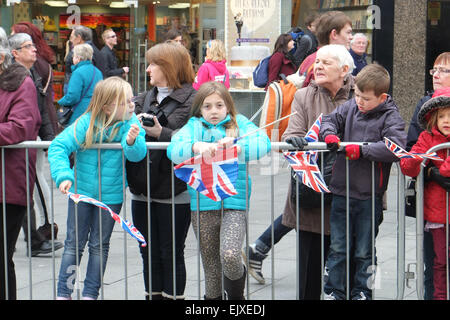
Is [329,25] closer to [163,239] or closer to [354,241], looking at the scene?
[354,241]

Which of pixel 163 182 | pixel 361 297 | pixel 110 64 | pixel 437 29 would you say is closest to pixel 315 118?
pixel 163 182

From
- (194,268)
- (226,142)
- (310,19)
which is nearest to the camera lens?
(226,142)

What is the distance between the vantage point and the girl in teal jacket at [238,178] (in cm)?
512

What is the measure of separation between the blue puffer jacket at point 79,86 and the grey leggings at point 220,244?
468 cm

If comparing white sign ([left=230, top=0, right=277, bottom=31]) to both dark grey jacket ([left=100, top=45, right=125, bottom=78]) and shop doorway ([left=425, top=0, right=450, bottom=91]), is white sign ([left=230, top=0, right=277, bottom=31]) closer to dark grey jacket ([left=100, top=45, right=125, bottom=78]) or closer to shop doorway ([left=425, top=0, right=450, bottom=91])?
dark grey jacket ([left=100, top=45, right=125, bottom=78])

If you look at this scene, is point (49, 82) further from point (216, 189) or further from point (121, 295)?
point (216, 189)

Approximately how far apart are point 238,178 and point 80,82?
4923mm

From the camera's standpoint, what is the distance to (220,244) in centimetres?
519

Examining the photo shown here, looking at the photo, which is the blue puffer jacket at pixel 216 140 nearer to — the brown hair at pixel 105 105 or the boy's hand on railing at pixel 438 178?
the brown hair at pixel 105 105

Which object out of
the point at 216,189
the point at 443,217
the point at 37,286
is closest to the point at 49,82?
the point at 37,286

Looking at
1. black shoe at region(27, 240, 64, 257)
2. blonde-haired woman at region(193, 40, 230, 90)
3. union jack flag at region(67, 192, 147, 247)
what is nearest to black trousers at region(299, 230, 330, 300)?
union jack flag at region(67, 192, 147, 247)

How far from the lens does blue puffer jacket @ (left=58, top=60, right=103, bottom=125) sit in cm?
970

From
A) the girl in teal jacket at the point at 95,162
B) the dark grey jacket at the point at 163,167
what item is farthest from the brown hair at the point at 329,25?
the girl in teal jacket at the point at 95,162

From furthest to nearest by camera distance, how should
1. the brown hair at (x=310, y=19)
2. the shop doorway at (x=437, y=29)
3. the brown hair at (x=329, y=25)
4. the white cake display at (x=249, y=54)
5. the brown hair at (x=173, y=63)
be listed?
the white cake display at (x=249, y=54) < the shop doorway at (x=437, y=29) < the brown hair at (x=310, y=19) < the brown hair at (x=329, y=25) < the brown hair at (x=173, y=63)
